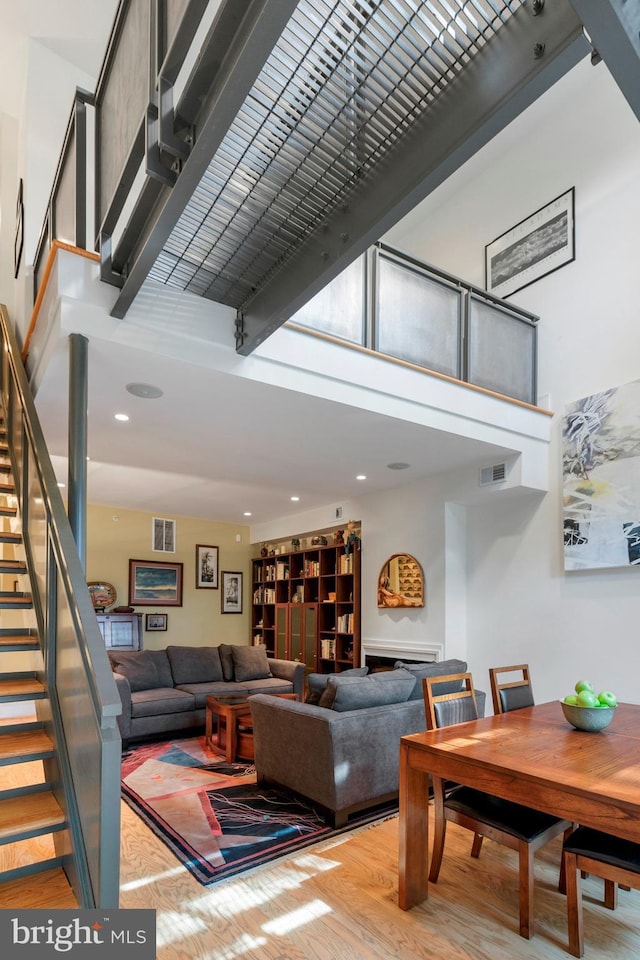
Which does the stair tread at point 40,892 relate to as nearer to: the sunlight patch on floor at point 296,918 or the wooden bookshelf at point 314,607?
the sunlight patch on floor at point 296,918

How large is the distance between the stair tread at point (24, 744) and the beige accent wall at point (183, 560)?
5.49 meters

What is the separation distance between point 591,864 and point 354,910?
3.48ft

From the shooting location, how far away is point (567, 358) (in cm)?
525

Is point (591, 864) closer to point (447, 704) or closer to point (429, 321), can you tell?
point (447, 704)

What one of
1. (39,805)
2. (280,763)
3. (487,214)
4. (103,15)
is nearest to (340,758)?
(280,763)

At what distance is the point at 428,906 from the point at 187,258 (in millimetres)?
3237

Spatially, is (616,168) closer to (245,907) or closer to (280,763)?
(280,763)

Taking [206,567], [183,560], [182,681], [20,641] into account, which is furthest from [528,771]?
[206,567]

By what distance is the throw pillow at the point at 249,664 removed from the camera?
670cm

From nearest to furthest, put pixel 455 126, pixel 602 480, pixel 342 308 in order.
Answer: pixel 455 126, pixel 342 308, pixel 602 480

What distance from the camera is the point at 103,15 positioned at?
17.2 feet

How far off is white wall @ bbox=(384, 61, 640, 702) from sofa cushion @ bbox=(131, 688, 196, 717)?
8.87 ft

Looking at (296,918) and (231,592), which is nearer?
(296,918)

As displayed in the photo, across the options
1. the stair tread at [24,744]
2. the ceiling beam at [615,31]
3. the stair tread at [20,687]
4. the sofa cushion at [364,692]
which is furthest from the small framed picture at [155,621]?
the ceiling beam at [615,31]
